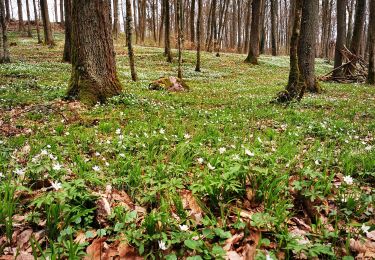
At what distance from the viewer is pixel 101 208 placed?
2.94 m

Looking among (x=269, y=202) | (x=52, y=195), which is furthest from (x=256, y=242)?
(x=52, y=195)

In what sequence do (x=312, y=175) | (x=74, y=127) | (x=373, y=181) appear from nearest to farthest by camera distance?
(x=312, y=175), (x=373, y=181), (x=74, y=127)

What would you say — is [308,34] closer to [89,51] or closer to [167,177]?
[89,51]

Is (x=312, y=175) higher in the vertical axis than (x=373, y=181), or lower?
higher

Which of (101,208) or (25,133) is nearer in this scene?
(101,208)

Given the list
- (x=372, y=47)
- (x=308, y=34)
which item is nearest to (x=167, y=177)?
(x=308, y=34)

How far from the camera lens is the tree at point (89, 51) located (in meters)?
8.48

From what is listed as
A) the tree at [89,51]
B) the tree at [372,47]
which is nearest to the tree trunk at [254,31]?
the tree at [372,47]

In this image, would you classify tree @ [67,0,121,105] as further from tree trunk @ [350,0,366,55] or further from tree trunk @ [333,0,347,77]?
tree trunk @ [333,0,347,77]

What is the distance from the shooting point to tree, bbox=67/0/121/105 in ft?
27.8

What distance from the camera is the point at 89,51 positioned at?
28.2ft

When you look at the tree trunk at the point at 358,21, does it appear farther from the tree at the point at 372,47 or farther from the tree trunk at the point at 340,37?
the tree at the point at 372,47

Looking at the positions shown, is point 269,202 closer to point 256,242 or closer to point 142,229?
point 256,242

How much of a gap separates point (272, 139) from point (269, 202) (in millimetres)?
2888
